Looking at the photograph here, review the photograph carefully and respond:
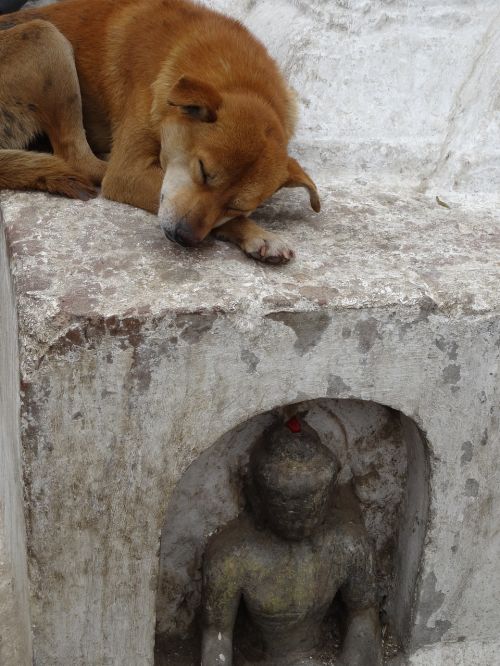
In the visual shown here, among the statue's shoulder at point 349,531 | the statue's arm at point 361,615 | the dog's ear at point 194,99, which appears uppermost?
the dog's ear at point 194,99

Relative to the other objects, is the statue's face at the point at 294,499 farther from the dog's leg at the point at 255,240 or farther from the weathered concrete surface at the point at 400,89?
the weathered concrete surface at the point at 400,89

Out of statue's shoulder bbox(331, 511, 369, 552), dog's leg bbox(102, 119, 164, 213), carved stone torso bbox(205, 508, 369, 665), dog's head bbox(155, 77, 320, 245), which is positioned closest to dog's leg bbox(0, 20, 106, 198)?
dog's leg bbox(102, 119, 164, 213)

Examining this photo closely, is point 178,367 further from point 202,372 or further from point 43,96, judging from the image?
point 43,96

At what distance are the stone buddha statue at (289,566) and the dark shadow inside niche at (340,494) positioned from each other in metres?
0.07

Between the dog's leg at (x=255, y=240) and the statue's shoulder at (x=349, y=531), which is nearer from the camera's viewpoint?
the dog's leg at (x=255, y=240)

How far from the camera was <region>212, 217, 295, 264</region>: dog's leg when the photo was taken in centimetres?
287

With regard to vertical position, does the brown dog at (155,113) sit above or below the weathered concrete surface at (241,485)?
above

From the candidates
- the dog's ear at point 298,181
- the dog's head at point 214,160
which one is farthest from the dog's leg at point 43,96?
the dog's ear at point 298,181

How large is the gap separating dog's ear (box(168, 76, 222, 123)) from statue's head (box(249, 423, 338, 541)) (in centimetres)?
115

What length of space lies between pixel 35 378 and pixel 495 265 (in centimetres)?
160

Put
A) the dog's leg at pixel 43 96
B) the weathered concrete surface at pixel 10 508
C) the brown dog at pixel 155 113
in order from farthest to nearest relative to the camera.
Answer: the dog's leg at pixel 43 96
the brown dog at pixel 155 113
the weathered concrete surface at pixel 10 508

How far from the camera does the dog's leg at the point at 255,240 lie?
113 inches

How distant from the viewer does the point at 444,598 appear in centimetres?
326

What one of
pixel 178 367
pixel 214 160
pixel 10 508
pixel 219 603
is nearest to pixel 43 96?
pixel 214 160
